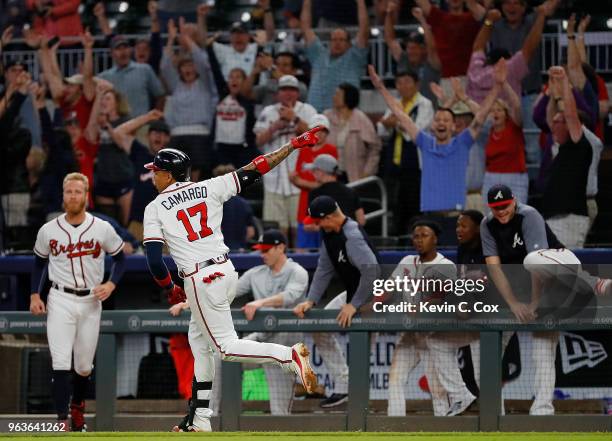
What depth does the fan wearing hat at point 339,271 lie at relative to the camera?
7.94 m

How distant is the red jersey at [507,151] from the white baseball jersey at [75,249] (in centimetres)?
348

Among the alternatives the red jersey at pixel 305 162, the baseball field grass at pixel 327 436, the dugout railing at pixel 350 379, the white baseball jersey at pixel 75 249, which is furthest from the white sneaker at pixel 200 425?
the red jersey at pixel 305 162

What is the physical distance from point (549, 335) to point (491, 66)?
3.19 m

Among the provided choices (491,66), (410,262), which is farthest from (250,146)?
(410,262)

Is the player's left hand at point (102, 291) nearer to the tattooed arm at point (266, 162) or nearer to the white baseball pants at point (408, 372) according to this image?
the tattooed arm at point (266, 162)

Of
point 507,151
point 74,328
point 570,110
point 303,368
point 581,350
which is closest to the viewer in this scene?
point 303,368

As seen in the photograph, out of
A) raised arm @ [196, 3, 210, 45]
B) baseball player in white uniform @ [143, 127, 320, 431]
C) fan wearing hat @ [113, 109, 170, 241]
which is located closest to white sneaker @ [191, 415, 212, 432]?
baseball player in white uniform @ [143, 127, 320, 431]

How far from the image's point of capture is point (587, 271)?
8.01 metres

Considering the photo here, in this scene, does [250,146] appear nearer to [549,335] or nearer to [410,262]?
[410,262]

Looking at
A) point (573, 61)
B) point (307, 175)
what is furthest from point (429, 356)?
point (573, 61)

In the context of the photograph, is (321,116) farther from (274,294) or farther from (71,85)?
(71,85)

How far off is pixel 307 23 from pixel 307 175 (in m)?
1.88

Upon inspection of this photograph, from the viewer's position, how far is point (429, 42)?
10773 mm

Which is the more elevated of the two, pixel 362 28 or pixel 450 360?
pixel 362 28
